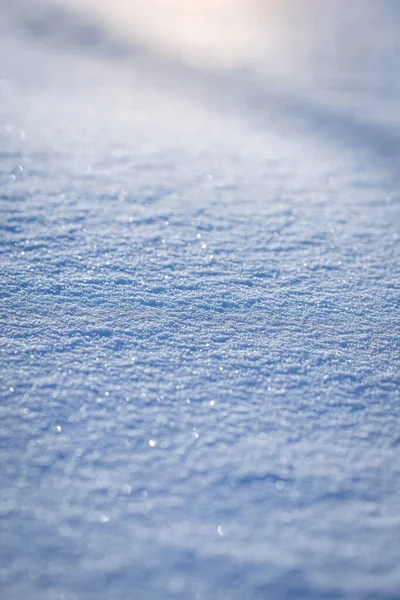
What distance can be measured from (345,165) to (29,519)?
174cm

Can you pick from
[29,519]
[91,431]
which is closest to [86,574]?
[29,519]

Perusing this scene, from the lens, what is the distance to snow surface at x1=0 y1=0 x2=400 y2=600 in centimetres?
89

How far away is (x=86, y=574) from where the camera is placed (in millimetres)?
846

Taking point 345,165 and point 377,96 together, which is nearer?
point 345,165

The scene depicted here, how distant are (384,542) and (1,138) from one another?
1.88 meters

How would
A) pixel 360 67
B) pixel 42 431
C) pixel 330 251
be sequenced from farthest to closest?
pixel 360 67 < pixel 330 251 < pixel 42 431

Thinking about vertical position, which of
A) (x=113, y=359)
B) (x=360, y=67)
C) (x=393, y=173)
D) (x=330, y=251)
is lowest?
(x=113, y=359)

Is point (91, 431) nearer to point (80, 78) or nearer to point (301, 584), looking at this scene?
point (301, 584)

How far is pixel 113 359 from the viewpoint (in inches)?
48.3

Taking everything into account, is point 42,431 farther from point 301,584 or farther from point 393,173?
point 393,173

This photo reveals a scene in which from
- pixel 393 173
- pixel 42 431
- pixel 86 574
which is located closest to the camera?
pixel 86 574

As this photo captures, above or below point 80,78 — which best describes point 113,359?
below

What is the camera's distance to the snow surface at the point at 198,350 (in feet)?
2.91

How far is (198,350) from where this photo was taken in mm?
1271
